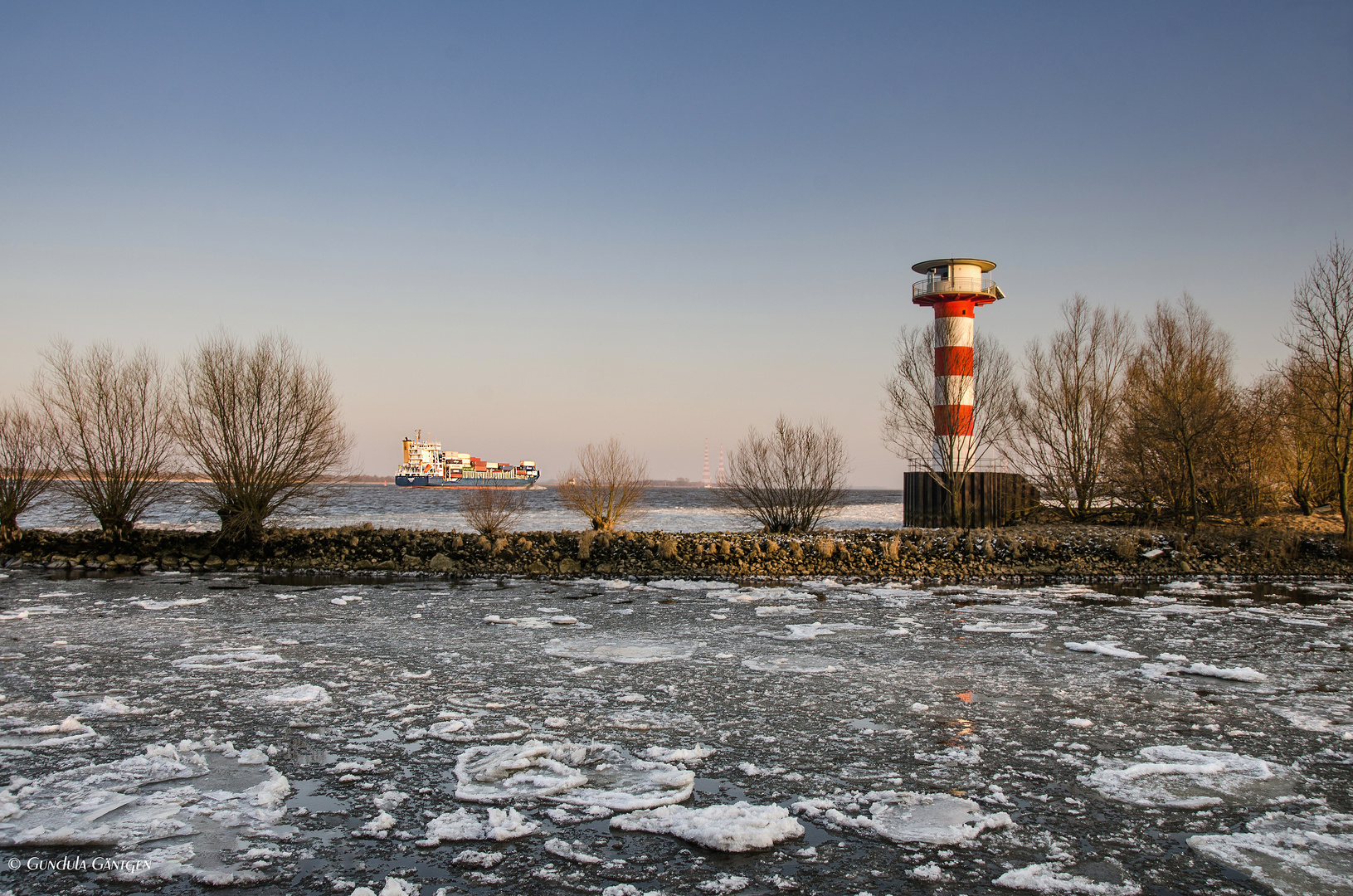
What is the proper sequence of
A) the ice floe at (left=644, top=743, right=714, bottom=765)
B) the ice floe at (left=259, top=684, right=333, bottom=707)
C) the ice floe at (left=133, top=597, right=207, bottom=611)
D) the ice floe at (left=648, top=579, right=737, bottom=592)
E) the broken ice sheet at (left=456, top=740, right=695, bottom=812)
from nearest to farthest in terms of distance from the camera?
the broken ice sheet at (left=456, top=740, right=695, bottom=812), the ice floe at (left=644, top=743, right=714, bottom=765), the ice floe at (left=259, top=684, right=333, bottom=707), the ice floe at (left=133, top=597, right=207, bottom=611), the ice floe at (left=648, top=579, right=737, bottom=592)

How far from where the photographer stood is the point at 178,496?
20.1 meters

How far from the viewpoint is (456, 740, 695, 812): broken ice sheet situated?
14.5 feet

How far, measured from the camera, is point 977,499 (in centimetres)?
2386

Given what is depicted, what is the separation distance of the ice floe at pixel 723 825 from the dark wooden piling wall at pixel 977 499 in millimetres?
20406

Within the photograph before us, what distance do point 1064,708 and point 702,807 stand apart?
331 cm

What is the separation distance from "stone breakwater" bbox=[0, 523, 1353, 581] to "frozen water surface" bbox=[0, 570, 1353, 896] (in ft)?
21.3

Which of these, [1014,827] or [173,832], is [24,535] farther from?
[1014,827]

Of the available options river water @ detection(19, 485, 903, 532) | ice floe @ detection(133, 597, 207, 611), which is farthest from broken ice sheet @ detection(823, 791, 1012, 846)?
river water @ detection(19, 485, 903, 532)

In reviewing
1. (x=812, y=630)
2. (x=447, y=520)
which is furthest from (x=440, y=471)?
(x=812, y=630)

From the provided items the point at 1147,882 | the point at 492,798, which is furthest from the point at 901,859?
the point at 492,798

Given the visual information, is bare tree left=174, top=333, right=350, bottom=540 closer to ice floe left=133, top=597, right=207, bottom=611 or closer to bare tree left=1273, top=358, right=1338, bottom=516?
ice floe left=133, top=597, right=207, bottom=611

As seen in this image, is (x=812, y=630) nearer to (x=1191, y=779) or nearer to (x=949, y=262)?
(x=1191, y=779)

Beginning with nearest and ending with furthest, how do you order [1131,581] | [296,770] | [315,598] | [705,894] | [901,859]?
1. [705,894]
2. [901,859]
3. [296,770]
4. [315,598]
5. [1131,581]

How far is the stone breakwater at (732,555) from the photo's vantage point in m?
16.2
